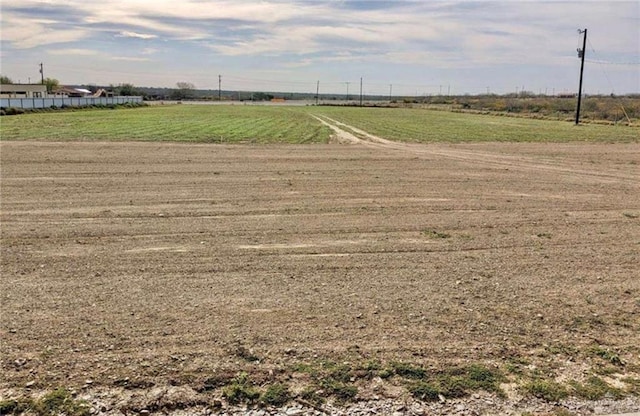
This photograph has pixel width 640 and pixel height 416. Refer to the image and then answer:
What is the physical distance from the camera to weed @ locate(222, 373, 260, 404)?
12.5 ft

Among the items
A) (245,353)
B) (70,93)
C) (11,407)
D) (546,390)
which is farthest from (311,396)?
(70,93)

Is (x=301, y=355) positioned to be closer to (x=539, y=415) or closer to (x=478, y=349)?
(x=478, y=349)

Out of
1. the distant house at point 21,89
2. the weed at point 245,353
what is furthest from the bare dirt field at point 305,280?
the distant house at point 21,89

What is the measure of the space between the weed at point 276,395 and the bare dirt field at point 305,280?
0.40 ft

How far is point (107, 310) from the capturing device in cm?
523

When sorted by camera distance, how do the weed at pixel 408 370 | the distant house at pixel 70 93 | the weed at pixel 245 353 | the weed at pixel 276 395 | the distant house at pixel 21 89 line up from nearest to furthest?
the weed at pixel 276 395 → the weed at pixel 408 370 → the weed at pixel 245 353 → the distant house at pixel 21 89 → the distant house at pixel 70 93

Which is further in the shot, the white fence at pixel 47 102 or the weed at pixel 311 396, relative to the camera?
the white fence at pixel 47 102

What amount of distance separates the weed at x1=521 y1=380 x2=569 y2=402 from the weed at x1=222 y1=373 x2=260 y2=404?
6.50 ft

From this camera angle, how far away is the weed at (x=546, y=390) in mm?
3893

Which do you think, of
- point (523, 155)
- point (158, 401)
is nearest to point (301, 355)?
point (158, 401)

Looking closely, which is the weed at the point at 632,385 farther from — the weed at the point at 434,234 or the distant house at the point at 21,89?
the distant house at the point at 21,89

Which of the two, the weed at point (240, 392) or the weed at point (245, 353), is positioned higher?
the weed at point (245, 353)

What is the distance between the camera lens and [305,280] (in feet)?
20.6

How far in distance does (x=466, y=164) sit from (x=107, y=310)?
1475 cm
